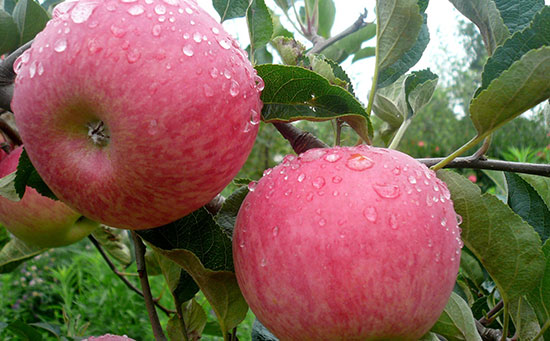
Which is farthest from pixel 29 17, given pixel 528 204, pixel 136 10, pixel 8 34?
pixel 528 204

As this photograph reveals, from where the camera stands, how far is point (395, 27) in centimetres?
64

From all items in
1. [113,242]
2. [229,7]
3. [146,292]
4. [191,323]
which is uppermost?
[229,7]

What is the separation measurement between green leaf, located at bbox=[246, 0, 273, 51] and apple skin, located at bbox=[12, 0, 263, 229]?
0.20 m

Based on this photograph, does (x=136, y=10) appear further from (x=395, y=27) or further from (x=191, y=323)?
(x=191, y=323)

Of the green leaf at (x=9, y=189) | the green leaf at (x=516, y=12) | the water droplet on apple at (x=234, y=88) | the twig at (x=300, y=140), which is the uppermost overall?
the green leaf at (x=516, y=12)

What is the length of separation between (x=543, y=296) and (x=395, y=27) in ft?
1.31

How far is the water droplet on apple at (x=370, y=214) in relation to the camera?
1.51 feet

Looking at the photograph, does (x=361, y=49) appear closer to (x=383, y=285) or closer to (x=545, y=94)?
(x=545, y=94)

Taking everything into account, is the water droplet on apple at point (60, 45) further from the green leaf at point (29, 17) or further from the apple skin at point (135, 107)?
the green leaf at point (29, 17)

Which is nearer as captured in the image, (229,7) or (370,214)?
(370,214)

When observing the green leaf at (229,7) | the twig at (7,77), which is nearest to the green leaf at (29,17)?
the twig at (7,77)

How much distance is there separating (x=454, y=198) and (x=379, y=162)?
0.41ft

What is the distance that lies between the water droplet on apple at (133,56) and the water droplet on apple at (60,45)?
0.19ft

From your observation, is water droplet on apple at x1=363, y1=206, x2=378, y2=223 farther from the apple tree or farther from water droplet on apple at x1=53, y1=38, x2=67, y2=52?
water droplet on apple at x1=53, y1=38, x2=67, y2=52
